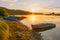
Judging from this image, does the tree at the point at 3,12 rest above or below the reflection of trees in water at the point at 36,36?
above

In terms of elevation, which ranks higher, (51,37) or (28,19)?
(28,19)

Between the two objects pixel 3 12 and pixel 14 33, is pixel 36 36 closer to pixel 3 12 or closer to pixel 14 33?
pixel 14 33

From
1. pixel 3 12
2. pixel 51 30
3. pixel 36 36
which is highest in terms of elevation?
pixel 3 12

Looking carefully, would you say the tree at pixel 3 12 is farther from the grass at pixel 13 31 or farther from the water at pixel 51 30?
the water at pixel 51 30

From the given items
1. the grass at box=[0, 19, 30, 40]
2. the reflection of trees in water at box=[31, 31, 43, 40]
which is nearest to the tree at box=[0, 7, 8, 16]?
the grass at box=[0, 19, 30, 40]

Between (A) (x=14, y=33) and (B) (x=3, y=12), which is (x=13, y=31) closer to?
(A) (x=14, y=33)

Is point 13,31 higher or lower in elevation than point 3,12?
lower

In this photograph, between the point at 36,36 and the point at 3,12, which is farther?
the point at 3,12

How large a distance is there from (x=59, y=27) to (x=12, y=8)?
95cm

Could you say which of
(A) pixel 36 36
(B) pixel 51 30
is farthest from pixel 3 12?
(B) pixel 51 30

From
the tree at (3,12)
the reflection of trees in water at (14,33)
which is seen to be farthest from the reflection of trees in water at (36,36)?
the tree at (3,12)

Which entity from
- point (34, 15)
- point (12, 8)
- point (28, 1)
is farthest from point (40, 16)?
point (12, 8)

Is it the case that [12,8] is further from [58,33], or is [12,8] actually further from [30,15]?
[58,33]

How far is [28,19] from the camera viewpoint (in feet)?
9.32
